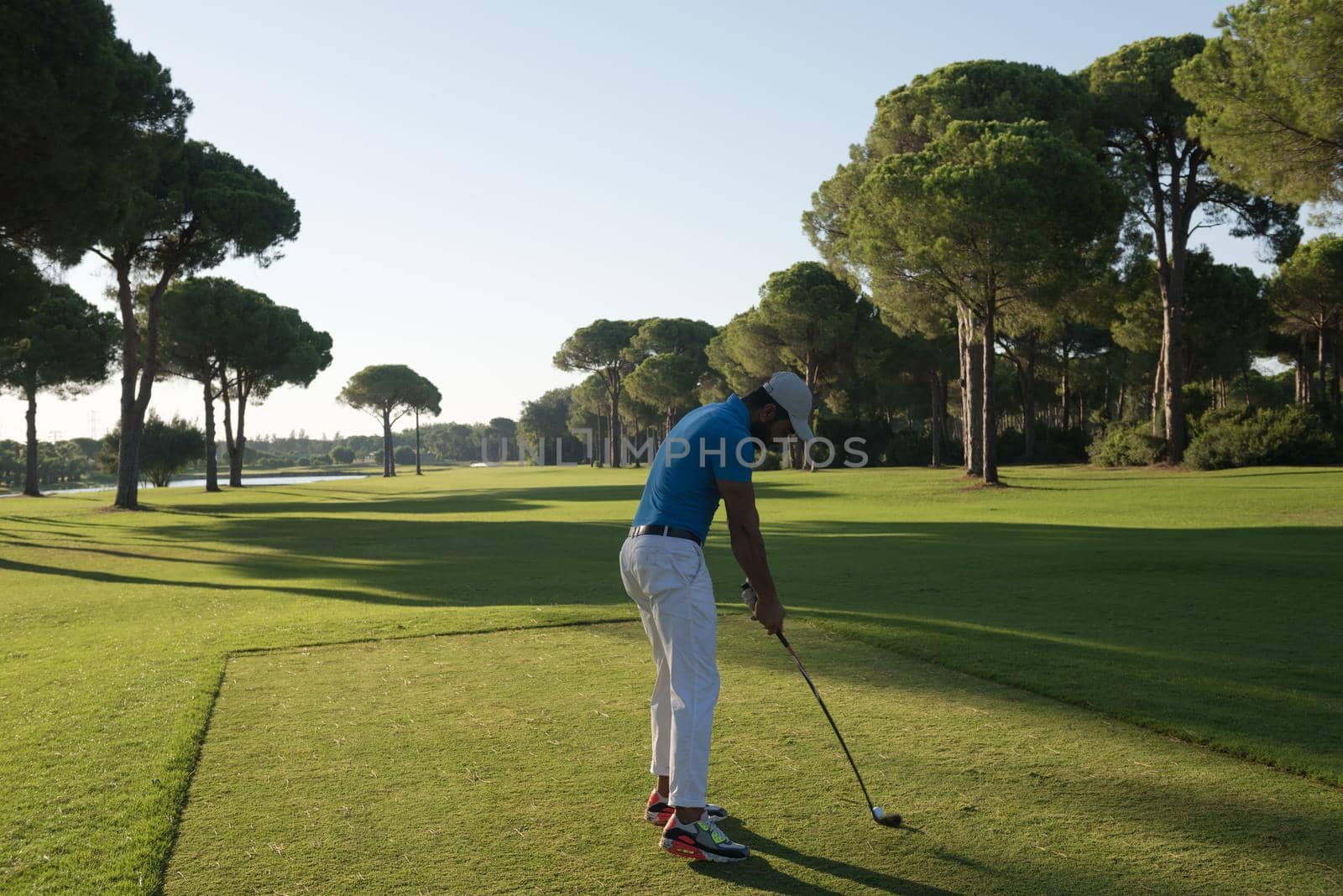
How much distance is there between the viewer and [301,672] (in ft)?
27.9

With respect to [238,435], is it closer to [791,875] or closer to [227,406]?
[227,406]

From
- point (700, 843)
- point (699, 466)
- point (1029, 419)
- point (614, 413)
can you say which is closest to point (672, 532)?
point (699, 466)

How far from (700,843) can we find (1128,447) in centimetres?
4526

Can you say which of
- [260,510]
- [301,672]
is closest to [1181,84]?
[301,672]

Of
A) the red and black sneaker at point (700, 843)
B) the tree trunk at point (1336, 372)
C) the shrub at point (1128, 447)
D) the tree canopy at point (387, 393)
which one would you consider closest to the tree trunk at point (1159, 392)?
the shrub at point (1128, 447)

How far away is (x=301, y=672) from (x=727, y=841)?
5.16 metres

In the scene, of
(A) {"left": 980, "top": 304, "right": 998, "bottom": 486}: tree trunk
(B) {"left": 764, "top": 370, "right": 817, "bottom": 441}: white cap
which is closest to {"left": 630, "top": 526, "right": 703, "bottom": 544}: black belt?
(B) {"left": 764, "top": 370, "right": 817, "bottom": 441}: white cap

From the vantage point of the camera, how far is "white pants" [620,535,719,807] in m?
4.57

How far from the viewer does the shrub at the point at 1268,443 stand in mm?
38156

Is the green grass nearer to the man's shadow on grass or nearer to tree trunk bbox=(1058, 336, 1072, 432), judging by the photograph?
the man's shadow on grass

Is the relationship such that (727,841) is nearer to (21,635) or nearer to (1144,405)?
(21,635)

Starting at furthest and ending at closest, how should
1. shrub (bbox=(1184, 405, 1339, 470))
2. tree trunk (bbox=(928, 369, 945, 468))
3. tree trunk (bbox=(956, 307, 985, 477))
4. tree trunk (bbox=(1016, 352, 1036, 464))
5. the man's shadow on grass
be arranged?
tree trunk (bbox=(928, 369, 945, 468))
tree trunk (bbox=(1016, 352, 1036, 464))
tree trunk (bbox=(956, 307, 985, 477))
shrub (bbox=(1184, 405, 1339, 470))
the man's shadow on grass

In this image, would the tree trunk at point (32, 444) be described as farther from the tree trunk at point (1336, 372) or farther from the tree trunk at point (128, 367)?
the tree trunk at point (1336, 372)

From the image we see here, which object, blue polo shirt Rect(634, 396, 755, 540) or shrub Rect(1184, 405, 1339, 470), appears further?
shrub Rect(1184, 405, 1339, 470)
